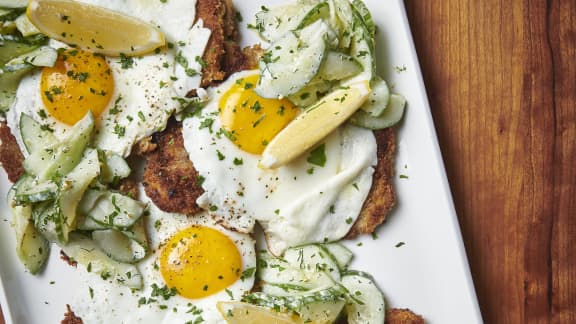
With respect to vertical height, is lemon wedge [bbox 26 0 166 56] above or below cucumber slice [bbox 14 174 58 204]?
above

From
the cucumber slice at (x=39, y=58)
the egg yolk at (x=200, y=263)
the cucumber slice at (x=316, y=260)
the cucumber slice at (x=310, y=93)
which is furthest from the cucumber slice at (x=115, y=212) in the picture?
the cucumber slice at (x=310, y=93)

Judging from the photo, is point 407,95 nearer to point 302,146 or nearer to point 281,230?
point 302,146

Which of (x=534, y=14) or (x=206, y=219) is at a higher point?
(x=534, y=14)

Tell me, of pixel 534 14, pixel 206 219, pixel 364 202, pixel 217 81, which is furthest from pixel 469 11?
pixel 206 219

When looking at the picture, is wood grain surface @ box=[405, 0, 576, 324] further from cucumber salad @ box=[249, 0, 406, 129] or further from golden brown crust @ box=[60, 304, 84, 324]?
golden brown crust @ box=[60, 304, 84, 324]

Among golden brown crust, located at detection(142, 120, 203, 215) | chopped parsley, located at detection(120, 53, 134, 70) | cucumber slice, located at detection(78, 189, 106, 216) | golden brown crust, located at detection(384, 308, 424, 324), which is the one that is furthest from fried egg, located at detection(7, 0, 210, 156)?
golden brown crust, located at detection(384, 308, 424, 324)

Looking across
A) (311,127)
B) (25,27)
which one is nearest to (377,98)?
(311,127)
